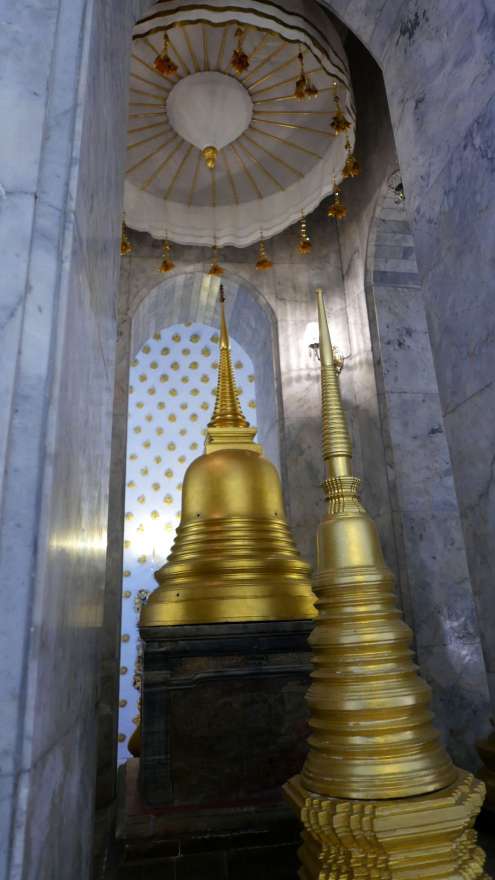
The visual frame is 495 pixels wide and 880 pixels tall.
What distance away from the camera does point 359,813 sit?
1.56 metres

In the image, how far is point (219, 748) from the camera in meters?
2.63

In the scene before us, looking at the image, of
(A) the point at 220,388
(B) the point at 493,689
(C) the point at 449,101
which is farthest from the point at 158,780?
(C) the point at 449,101

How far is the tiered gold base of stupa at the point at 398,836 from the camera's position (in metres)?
1.53

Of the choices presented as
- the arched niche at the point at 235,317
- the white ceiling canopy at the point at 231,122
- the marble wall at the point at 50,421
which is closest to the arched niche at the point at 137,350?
the arched niche at the point at 235,317

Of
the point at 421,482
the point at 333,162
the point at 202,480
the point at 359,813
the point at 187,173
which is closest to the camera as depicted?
the point at 359,813

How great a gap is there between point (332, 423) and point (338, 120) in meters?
3.96

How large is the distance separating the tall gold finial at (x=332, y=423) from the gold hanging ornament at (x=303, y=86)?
333 cm

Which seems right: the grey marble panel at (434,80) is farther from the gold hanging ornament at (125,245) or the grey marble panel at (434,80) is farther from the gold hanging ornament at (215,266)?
the gold hanging ornament at (215,266)

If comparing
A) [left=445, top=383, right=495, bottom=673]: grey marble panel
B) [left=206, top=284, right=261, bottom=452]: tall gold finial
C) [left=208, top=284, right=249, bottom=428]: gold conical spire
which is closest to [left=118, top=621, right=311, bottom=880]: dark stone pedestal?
[left=445, top=383, right=495, bottom=673]: grey marble panel

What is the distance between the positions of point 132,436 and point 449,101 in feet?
26.2

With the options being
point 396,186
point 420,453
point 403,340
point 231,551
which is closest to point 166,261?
point 396,186

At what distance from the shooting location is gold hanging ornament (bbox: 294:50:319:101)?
4.69m

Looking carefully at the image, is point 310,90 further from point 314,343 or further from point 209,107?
point 314,343

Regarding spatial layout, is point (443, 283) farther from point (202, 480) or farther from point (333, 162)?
point (333, 162)
